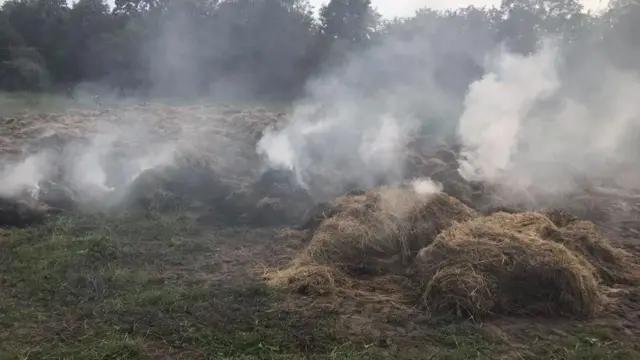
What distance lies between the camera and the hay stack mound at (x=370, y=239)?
16.6 ft

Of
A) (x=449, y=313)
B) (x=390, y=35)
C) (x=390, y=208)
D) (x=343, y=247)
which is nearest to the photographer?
(x=449, y=313)

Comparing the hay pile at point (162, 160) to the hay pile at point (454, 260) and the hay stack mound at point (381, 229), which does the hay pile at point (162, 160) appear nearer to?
the hay stack mound at point (381, 229)

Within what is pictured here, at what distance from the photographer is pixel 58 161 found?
28.2 ft

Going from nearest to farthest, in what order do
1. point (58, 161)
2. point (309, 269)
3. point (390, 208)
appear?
point (309, 269)
point (390, 208)
point (58, 161)

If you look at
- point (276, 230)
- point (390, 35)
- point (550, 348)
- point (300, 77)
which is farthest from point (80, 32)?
point (550, 348)

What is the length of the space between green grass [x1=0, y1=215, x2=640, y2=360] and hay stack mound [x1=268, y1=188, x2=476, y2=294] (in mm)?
433

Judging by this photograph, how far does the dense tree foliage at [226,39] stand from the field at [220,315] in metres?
14.6

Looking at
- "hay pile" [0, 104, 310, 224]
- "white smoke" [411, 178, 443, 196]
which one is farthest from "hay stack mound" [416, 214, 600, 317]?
"hay pile" [0, 104, 310, 224]

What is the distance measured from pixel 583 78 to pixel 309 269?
14.3 metres

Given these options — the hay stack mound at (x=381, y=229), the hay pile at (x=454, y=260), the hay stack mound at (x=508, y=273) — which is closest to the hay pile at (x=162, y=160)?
the hay stack mound at (x=381, y=229)

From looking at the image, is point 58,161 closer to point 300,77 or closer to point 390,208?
point 390,208

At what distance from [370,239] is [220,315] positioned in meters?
1.96

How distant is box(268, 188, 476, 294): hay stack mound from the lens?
5074 millimetres

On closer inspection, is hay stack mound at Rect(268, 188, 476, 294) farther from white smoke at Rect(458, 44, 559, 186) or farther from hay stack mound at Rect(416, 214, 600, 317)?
white smoke at Rect(458, 44, 559, 186)
